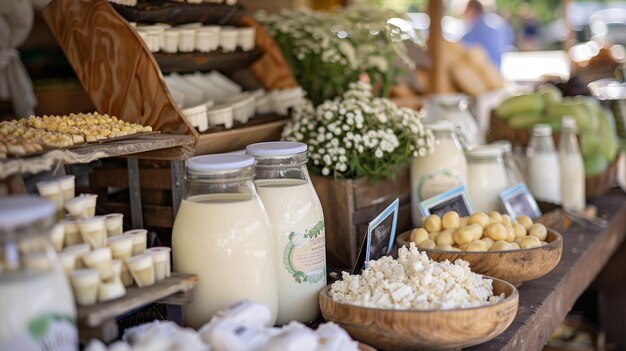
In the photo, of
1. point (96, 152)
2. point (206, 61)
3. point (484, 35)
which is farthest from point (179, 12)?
point (484, 35)

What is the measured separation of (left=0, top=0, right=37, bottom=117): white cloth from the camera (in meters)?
3.49

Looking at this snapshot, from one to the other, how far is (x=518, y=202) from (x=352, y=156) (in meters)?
0.67

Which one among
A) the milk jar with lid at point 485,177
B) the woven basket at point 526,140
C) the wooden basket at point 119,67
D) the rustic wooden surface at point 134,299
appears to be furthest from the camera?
the woven basket at point 526,140

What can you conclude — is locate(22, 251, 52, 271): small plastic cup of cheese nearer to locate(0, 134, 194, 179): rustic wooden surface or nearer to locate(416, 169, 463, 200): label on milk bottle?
locate(0, 134, 194, 179): rustic wooden surface

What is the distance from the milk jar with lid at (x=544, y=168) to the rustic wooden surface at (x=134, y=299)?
5.83 ft

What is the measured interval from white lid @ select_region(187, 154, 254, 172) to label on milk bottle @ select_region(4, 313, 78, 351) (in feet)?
1.42

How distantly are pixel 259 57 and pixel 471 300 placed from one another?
1405 millimetres

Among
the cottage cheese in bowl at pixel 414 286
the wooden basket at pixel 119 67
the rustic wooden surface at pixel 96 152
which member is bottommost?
the cottage cheese in bowl at pixel 414 286

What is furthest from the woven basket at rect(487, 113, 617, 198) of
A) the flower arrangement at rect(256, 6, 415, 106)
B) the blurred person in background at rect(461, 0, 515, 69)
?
the blurred person in background at rect(461, 0, 515, 69)

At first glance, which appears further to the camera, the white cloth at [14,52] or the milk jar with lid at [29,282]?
the white cloth at [14,52]

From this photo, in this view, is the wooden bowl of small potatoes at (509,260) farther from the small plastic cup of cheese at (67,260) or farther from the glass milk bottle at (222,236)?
the small plastic cup of cheese at (67,260)

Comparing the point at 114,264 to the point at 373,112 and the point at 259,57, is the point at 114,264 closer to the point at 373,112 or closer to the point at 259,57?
the point at 373,112

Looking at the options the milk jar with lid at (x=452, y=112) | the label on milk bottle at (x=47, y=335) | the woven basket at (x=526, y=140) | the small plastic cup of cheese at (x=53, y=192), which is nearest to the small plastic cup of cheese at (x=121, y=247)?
the small plastic cup of cheese at (x=53, y=192)

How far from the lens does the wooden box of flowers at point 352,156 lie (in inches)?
86.7
